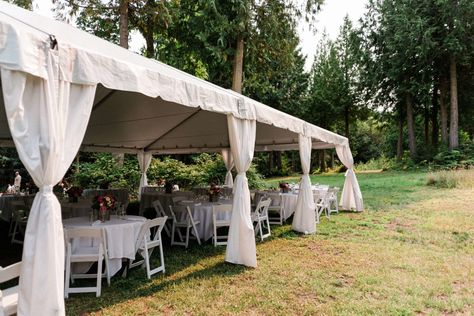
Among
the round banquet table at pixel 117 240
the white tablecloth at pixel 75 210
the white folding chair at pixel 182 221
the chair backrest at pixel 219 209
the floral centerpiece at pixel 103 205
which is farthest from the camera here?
the white tablecloth at pixel 75 210

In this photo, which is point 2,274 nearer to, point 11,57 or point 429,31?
point 11,57

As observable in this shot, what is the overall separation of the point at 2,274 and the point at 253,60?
13.2 meters

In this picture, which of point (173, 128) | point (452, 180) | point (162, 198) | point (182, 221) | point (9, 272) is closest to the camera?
point (9, 272)

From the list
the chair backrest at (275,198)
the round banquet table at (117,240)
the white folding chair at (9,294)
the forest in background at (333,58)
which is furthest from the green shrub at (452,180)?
the white folding chair at (9,294)

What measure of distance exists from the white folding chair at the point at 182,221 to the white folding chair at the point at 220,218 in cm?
37

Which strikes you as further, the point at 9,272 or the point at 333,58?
the point at 333,58

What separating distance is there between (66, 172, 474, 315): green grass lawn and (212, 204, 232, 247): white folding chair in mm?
243

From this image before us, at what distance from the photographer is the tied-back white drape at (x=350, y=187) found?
33.2ft

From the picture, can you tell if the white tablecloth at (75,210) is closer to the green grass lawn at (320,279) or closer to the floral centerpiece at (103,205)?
the green grass lawn at (320,279)

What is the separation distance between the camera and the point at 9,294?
118 inches

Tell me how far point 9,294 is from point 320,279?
344 centimetres

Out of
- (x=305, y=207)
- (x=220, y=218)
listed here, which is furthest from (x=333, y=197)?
(x=220, y=218)

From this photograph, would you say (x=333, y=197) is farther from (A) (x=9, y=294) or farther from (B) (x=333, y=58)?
(B) (x=333, y=58)

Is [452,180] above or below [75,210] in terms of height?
above
